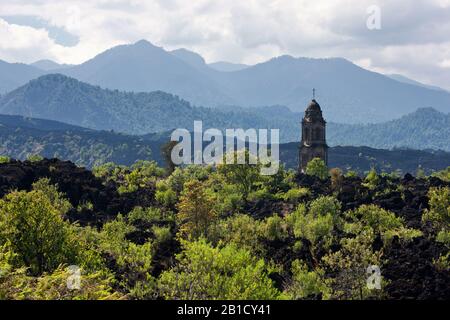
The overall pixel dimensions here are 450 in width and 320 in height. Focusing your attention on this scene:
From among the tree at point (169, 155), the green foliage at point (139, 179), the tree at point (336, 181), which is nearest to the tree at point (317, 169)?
the tree at point (336, 181)

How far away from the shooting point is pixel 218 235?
51625mm

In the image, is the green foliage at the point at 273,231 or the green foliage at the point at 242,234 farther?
the green foliage at the point at 273,231

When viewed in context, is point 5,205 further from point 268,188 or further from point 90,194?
point 268,188

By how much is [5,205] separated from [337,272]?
65.3 feet

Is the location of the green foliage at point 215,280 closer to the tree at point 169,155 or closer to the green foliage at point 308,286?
the green foliage at point 308,286

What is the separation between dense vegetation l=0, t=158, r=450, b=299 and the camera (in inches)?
1222

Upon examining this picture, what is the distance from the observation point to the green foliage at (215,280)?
95.6ft

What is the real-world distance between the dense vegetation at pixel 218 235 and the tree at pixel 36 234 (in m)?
0.06

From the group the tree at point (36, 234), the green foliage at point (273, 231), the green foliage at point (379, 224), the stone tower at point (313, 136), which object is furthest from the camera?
the stone tower at point (313, 136)

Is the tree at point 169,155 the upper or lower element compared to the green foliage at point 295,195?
upper

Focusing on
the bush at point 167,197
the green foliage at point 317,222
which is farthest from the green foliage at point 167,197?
the green foliage at point 317,222
